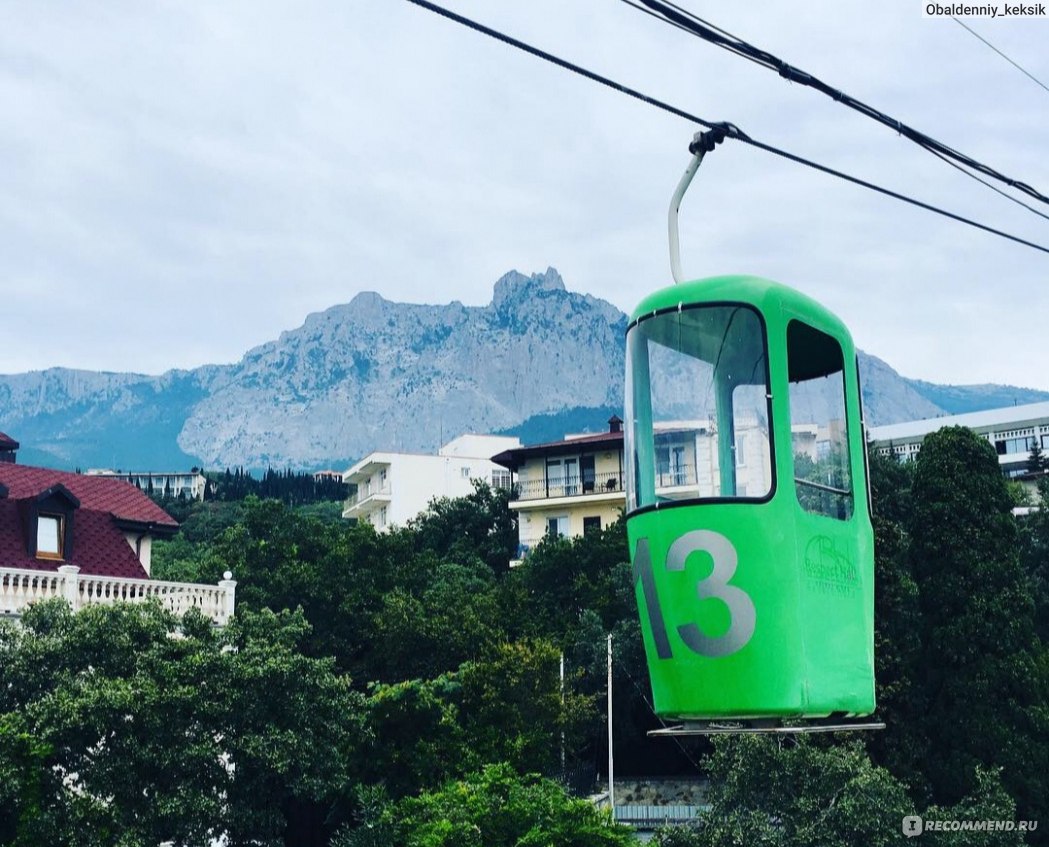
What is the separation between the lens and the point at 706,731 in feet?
31.9

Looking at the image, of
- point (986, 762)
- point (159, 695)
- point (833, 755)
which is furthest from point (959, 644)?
point (159, 695)

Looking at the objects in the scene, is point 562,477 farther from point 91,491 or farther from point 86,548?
point 86,548

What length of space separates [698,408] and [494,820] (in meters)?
12.2

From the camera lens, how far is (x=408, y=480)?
7450cm

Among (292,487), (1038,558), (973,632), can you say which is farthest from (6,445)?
(292,487)

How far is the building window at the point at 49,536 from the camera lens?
24.8 metres

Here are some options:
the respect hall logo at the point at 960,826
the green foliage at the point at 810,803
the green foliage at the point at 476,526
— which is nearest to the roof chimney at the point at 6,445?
the green foliage at the point at 810,803

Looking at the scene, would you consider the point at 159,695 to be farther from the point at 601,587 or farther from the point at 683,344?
the point at 601,587

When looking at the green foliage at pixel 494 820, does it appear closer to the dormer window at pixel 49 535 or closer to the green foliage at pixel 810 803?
the green foliage at pixel 810 803

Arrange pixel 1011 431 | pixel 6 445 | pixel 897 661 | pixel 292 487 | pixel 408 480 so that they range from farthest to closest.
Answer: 1. pixel 292 487
2. pixel 1011 431
3. pixel 408 480
4. pixel 6 445
5. pixel 897 661

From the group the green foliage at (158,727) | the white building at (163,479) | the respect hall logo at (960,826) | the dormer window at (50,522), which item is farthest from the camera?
the white building at (163,479)

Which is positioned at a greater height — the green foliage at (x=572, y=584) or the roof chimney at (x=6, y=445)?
the roof chimney at (x=6, y=445)

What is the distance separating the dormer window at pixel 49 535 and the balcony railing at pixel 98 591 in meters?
2.08

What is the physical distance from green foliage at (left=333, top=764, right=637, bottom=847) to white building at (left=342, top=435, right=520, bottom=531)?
50861 mm
